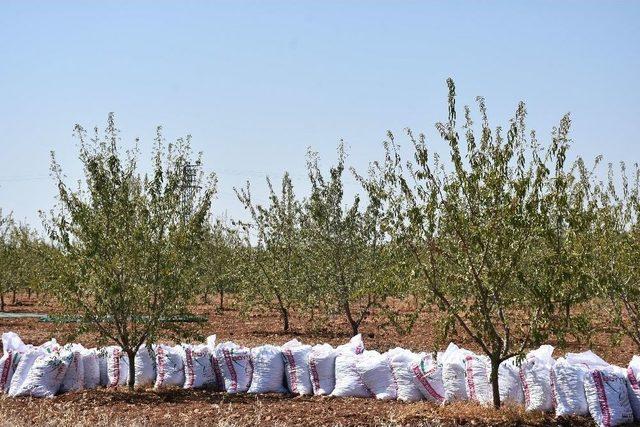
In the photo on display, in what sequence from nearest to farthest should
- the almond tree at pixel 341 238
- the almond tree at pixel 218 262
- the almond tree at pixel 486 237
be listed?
the almond tree at pixel 486 237
the almond tree at pixel 341 238
the almond tree at pixel 218 262

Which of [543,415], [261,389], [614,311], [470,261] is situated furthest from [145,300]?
[614,311]

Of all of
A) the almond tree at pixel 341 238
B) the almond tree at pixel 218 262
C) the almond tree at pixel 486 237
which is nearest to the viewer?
the almond tree at pixel 486 237

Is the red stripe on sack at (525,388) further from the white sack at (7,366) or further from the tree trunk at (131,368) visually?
the white sack at (7,366)

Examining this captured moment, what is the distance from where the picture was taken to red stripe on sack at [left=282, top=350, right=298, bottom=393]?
33.8 ft

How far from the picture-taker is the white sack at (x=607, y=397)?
26.8 feet

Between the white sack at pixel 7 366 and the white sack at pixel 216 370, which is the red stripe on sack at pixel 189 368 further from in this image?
the white sack at pixel 7 366

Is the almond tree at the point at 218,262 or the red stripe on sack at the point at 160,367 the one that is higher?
the almond tree at the point at 218,262

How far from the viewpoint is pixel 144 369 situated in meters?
11.1

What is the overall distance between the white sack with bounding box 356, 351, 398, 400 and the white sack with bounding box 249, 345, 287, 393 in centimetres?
115

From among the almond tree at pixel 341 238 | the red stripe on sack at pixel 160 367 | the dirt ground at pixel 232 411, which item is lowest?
the dirt ground at pixel 232 411

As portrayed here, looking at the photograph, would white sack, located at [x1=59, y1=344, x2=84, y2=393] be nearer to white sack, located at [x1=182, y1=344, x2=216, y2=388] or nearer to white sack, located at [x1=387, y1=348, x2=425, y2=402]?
white sack, located at [x1=182, y1=344, x2=216, y2=388]

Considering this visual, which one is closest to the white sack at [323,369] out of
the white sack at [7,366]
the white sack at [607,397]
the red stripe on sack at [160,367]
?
the red stripe on sack at [160,367]

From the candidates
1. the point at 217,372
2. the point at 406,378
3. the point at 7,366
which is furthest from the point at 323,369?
the point at 7,366

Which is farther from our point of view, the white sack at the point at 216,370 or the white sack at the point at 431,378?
the white sack at the point at 216,370
